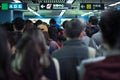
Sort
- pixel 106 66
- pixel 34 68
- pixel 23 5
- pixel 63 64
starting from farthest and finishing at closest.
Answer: pixel 23 5 < pixel 63 64 < pixel 34 68 < pixel 106 66

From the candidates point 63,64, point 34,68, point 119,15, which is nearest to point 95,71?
point 119,15

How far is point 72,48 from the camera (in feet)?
12.9

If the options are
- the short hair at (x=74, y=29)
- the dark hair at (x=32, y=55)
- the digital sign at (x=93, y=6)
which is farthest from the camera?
the digital sign at (x=93, y=6)

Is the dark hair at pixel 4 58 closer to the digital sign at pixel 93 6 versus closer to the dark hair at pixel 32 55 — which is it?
the dark hair at pixel 32 55

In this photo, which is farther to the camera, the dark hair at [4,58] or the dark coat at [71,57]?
the dark coat at [71,57]

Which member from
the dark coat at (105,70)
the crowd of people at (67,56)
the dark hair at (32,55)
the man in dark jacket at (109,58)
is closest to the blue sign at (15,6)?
the crowd of people at (67,56)

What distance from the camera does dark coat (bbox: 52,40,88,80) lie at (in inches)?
151

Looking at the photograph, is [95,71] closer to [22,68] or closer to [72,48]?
[22,68]

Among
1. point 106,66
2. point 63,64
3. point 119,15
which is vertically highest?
point 119,15

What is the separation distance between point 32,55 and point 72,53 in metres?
1.10

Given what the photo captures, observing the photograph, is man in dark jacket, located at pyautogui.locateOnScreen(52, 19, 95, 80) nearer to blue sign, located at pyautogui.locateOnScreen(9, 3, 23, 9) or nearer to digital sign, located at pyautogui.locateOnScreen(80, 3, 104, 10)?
blue sign, located at pyautogui.locateOnScreen(9, 3, 23, 9)

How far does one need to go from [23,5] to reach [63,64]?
15909mm

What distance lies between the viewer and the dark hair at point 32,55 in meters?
2.82

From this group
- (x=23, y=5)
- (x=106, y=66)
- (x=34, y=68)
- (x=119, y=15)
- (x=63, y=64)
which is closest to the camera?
(x=106, y=66)
